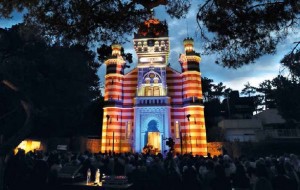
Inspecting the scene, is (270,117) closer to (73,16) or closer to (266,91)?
(266,91)

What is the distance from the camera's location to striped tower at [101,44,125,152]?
1081 inches

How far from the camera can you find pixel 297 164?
A: 10664mm

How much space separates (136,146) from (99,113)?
437 inches

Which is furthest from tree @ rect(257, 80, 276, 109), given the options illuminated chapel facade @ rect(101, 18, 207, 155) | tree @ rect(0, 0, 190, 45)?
tree @ rect(0, 0, 190, 45)

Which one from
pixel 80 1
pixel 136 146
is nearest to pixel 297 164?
pixel 80 1

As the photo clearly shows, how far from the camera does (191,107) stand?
90.5ft

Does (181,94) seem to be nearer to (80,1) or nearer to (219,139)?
(219,139)

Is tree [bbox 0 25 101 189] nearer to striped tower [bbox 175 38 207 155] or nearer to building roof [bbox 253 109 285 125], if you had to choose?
striped tower [bbox 175 38 207 155]

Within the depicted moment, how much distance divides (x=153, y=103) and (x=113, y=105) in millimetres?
5011

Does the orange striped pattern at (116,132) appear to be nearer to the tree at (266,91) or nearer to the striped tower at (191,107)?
the striped tower at (191,107)

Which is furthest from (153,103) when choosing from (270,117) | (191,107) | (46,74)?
(270,117)

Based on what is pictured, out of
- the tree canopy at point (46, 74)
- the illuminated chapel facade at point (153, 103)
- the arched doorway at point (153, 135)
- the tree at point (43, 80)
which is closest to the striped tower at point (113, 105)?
the illuminated chapel facade at point (153, 103)

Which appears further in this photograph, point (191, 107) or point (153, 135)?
point (153, 135)

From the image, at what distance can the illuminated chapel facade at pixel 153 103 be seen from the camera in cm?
2739
